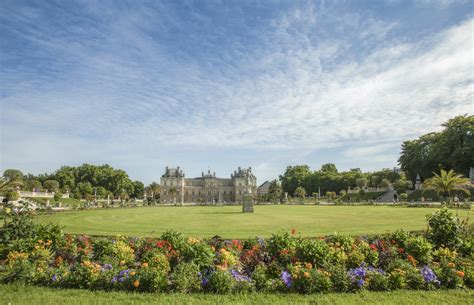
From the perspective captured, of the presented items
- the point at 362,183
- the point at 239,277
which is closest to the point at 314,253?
the point at 239,277

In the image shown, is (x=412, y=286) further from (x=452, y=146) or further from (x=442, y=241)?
(x=452, y=146)

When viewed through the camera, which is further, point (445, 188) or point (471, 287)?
point (445, 188)

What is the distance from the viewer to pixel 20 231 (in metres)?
10.1

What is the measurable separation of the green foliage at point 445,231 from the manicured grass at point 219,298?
3532mm

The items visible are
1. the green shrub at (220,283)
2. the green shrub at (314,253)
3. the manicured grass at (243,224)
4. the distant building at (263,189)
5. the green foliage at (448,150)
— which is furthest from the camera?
the distant building at (263,189)

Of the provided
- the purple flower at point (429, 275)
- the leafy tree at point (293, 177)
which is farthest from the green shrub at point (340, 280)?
the leafy tree at point (293, 177)

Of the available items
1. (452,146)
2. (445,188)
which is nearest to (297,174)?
(452,146)

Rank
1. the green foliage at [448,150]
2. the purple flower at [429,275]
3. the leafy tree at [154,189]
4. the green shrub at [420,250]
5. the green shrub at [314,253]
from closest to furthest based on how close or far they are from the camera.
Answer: the purple flower at [429,275] < the green shrub at [314,253] < the green shrub at [420,250] < the green foliage at [448,150] < the leafy tree at [154,189]

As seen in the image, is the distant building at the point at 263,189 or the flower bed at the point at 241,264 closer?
the flower bed at the point at 241,264

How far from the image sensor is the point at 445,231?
10617mm

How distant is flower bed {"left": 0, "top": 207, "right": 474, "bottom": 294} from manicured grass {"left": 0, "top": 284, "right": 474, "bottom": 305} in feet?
1.11

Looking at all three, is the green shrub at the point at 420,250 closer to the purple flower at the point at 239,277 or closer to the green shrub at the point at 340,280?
the green shrub at the point at 340,280

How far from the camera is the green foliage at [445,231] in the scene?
1051 cm

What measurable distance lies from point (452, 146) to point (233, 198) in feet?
280
